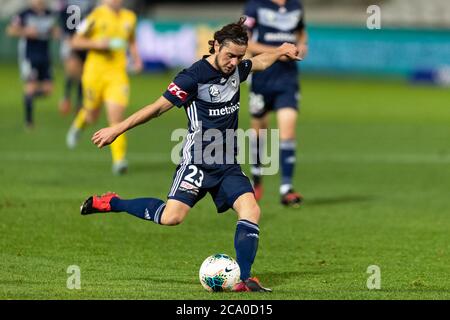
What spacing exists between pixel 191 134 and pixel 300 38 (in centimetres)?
559

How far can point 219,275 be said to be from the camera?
9.11 meters

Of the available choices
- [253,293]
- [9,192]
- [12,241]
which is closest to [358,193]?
[9,192]

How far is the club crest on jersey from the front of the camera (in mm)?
9789

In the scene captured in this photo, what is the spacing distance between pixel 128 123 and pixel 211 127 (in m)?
0.88

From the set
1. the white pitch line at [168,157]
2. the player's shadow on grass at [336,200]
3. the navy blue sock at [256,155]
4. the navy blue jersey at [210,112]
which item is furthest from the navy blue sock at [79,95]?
the navy blue jersey at [210,112]

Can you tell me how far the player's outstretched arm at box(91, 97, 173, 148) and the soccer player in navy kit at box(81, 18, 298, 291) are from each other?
0.04 feet

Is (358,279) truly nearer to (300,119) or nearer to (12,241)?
(12,241)

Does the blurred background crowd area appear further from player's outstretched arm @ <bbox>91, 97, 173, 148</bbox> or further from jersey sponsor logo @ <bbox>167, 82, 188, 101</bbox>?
player's outstretched arm @ <bbox>91, 97, 173, 148</bbox>

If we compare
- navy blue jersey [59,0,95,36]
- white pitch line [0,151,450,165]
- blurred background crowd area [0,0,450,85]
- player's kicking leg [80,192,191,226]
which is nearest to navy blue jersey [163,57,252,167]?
player's kicking leg [80,192,191,226]

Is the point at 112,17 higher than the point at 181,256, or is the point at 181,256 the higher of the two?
the point at 112,17

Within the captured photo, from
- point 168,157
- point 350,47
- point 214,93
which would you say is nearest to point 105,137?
point 214,93

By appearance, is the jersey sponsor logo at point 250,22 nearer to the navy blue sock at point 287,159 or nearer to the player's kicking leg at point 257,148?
the player's kicking leg at point 257,148

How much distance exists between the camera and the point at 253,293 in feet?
29.6
